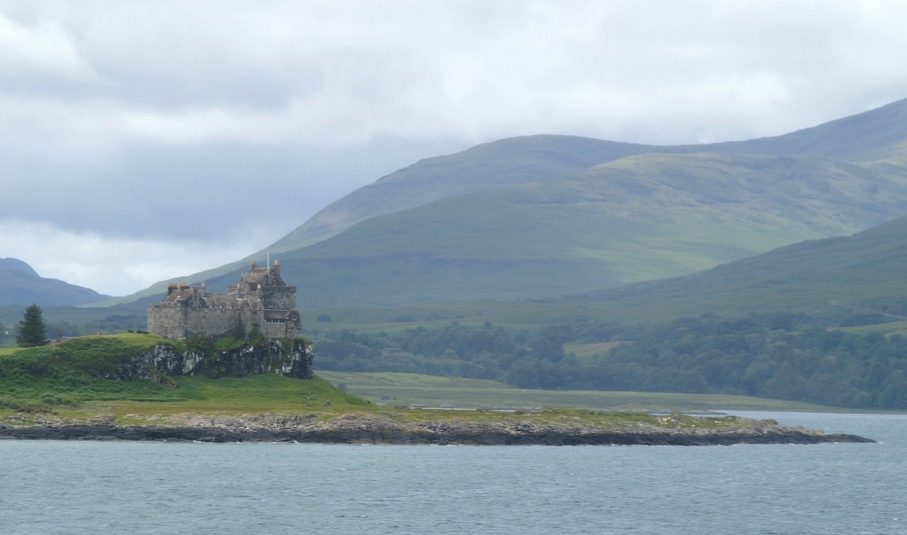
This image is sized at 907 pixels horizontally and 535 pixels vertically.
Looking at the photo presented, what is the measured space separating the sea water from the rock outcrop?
12.9m

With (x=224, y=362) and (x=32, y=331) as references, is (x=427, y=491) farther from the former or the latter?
(x=32, y=331)

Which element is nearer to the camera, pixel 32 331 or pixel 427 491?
pixel 427 491

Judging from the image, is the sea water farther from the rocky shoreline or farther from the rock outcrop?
the rock outcrop

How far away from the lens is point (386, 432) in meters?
130

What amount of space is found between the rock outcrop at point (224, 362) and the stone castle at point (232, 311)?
249 cm

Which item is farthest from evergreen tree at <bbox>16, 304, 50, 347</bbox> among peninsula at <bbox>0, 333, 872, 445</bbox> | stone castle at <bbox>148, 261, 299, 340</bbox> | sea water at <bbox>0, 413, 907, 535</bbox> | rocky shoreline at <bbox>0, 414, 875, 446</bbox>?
rocky shoreline at <bbox>0, 414, 875, 446</bbox>

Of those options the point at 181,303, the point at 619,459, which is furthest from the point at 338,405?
the point at 619,459

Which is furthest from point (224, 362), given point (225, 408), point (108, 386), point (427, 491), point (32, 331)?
point (427, 491)

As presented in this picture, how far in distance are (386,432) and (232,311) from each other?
22683mm

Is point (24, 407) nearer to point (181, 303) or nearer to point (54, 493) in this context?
point (181, 303)

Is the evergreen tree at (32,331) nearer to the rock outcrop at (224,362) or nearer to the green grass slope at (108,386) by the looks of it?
the green grass slope at (108,386)

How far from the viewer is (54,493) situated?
88.4 m

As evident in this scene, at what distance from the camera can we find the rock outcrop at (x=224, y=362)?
132500 millimetres

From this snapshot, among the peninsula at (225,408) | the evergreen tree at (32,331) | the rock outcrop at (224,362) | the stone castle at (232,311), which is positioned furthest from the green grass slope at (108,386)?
the evergreen tree at (32,331)
